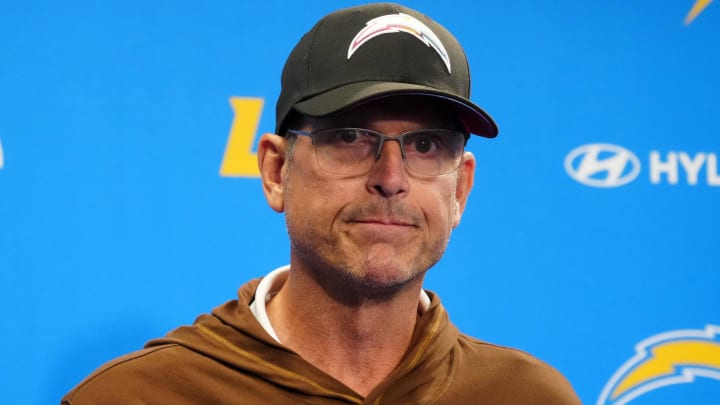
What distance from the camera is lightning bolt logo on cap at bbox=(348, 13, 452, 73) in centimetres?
139

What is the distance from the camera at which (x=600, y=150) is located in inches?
86.6

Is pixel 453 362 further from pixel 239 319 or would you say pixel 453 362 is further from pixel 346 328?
pixel 239 319

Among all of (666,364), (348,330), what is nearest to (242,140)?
(348,330)

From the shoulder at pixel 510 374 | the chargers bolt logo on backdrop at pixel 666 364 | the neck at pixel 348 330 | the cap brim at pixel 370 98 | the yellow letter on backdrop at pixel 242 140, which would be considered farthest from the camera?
the chargers bolt logo on backdrop at pixel 666 364

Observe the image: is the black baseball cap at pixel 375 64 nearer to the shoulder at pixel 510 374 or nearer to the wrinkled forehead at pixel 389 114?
the wrinkled forehead at pixel 389 114

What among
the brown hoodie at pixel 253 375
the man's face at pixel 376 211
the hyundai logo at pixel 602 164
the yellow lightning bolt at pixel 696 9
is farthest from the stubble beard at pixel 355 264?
the yellow lightning bolt at pixel 696 9

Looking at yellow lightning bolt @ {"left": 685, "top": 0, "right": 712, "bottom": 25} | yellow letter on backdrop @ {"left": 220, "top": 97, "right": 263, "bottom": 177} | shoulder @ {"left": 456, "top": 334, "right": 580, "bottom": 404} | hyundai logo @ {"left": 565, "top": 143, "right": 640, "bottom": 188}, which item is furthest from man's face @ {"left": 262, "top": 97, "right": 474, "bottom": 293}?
yellow lightning bolt @ {"left": 685, "top": 0, "right": 712, "bottom": 25}

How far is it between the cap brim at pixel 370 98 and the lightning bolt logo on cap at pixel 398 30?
6 centimetres

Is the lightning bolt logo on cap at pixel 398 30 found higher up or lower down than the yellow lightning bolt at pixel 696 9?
lower down

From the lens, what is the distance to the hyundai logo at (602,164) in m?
2.20

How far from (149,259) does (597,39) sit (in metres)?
1.12

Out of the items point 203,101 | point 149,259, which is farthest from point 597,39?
point 149,259

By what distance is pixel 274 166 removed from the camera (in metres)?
1.50

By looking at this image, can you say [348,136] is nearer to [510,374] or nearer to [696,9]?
[510,374]
